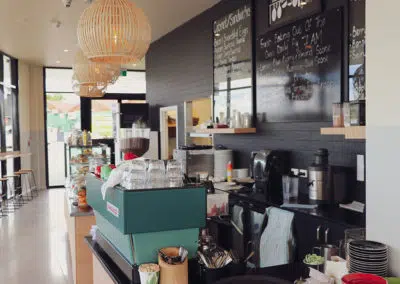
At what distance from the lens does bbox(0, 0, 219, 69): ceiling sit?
19.2 feet

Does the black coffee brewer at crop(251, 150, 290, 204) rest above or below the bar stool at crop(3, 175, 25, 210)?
above

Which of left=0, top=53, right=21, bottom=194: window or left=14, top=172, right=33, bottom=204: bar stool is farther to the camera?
left=14, top=172, right=33, bottom=204: bar stool

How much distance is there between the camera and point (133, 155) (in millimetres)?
2355

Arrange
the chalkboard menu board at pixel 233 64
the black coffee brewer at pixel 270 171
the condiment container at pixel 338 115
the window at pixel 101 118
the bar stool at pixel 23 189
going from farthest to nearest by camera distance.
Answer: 1. the window at pixel 101 118
2. the bar stool at pixel 23 189
3. the chalkboard menu board at pixel 233 64
4. the black coffee brewer at pixel 270 171
5. the condiment container at pixel 338 115

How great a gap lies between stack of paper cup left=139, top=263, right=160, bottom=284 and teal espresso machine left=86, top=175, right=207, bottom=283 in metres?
0.12

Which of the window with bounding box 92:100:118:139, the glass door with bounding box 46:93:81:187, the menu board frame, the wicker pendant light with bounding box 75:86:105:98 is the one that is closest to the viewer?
the menu board frame

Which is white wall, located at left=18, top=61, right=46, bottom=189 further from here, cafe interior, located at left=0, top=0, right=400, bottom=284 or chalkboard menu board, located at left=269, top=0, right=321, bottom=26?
chalkboard menu board, located at left=269, top=0, right=321, bottom=26

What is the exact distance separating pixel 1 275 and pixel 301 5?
442cm

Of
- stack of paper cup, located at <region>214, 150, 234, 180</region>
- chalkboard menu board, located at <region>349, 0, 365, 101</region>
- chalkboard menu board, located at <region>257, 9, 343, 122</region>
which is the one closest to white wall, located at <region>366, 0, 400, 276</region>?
chalkboard menu board, located at <region>349, 0, 365, 101</region>

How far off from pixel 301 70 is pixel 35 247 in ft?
14.4

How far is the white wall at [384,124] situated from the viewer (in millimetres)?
1680

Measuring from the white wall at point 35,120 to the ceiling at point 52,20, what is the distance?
241 cm

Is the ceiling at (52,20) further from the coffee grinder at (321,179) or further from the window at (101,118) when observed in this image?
the coffee grinder at (321,179)

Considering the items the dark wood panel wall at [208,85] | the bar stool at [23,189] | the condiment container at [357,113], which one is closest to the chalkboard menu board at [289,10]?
the dark wood panel wall at [208,85]
